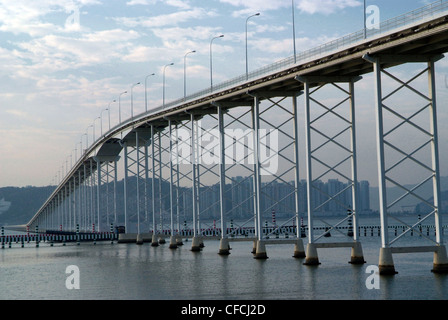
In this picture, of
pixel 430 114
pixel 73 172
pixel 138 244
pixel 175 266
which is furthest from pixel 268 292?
pixel 73 172

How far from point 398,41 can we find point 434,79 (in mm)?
3997

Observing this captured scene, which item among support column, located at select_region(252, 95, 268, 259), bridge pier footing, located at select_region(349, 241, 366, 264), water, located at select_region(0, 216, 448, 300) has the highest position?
support column, located at select_region(252, 95, 268, 259)

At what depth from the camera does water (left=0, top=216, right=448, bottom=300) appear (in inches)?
1526

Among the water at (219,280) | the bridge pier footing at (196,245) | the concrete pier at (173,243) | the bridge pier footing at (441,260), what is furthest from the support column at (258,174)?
the concrete pier at (173,243)

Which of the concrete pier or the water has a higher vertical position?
the concrete pier

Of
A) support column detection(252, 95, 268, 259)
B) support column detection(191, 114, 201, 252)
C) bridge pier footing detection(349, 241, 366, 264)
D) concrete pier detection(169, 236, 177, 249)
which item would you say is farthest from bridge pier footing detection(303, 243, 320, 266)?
concrete pier detection(169, 236, 177, 249)

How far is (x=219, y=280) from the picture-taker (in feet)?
153

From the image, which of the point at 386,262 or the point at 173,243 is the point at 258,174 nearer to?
the point at 386,262

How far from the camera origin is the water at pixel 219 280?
38.8m

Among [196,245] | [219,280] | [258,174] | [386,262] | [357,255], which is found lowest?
[219,280]

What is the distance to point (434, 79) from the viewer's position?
4200cm

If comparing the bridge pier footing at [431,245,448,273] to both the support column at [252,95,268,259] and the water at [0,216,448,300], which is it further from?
the support column at [252,95,268,259]

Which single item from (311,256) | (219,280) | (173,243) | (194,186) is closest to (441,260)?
(311,256)

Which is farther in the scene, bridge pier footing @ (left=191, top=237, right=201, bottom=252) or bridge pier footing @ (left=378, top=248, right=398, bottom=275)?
bridge pier footing @ (left=191, top=237, right=201, bottom=252)
